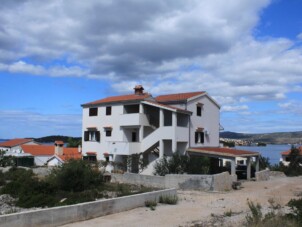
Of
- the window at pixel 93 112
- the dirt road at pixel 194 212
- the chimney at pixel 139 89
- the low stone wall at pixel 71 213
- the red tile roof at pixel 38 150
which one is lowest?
the dirt road at pixel 194 212

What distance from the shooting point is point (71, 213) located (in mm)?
14055

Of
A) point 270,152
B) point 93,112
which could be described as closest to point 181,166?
point 93,112

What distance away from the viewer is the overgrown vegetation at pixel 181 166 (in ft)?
105

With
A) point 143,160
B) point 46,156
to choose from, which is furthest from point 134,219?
point 46,156

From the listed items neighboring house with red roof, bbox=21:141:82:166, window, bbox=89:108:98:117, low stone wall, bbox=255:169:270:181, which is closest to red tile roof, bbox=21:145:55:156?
neighboring house with red roof, bbox=21:141:82:166

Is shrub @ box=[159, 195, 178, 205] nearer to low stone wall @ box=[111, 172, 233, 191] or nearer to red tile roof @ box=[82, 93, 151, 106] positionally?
low stone wall @ box=[111, 172, 233, 191]

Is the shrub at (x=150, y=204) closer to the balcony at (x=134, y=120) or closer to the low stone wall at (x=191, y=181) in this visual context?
the low stone wall at (x=191, y=181)

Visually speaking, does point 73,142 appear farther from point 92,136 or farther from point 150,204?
point 150,204

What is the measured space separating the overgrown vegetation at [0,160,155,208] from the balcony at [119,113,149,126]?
591 inches

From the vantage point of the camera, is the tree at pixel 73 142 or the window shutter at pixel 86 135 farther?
the tree at pixel 73 142

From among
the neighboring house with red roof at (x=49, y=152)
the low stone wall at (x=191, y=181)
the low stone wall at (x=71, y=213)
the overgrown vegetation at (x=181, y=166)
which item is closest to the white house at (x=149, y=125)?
the overgrown vegetation at (x=181, y=166)

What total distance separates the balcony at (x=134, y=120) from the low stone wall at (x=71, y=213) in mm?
20304

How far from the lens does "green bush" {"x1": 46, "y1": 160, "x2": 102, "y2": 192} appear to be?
68.9 feet

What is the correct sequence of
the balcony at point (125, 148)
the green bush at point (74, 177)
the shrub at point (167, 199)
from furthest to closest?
the balcony at point (125, 148) < the green bush at point (74, 177) < the shrub at point (167, 199)
